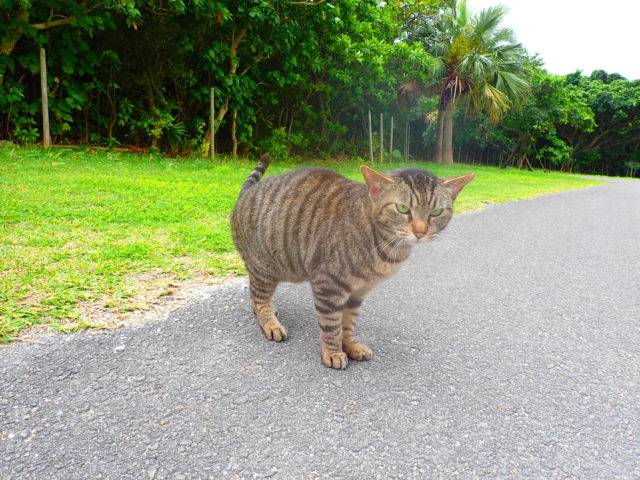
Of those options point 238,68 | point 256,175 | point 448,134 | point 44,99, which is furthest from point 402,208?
point 448,134

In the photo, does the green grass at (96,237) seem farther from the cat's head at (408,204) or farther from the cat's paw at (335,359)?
the cat's head at (408,204)

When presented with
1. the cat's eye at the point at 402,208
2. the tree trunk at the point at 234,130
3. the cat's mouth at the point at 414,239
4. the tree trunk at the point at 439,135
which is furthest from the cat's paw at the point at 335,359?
the tree trunk at the point at 439,135

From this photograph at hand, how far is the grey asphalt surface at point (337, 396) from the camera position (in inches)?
55.8

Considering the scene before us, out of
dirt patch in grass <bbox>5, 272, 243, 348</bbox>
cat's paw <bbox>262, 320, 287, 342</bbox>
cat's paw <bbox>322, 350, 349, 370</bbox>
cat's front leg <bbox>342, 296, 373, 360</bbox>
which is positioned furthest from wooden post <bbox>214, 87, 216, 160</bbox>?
cat's paw <bbox>322, 350, 349, 370</bbox>

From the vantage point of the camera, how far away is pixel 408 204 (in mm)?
2059

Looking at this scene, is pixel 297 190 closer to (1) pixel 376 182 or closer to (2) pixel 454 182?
(1) pixel 376 182

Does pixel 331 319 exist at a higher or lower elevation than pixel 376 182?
lower

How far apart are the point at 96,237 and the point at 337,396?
2.66 m

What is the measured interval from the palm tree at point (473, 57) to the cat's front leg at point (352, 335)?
58.2 feet

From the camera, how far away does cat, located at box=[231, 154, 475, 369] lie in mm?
2070

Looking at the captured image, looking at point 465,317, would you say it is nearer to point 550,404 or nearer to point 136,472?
point 550,404

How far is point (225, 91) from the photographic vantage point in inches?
391

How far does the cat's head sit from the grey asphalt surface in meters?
0.67

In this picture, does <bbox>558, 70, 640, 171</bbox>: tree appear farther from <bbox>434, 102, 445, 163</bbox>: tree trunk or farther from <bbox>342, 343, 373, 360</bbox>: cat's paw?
<bbox>342, 343, 373, 360</bbox>: cat's paw
